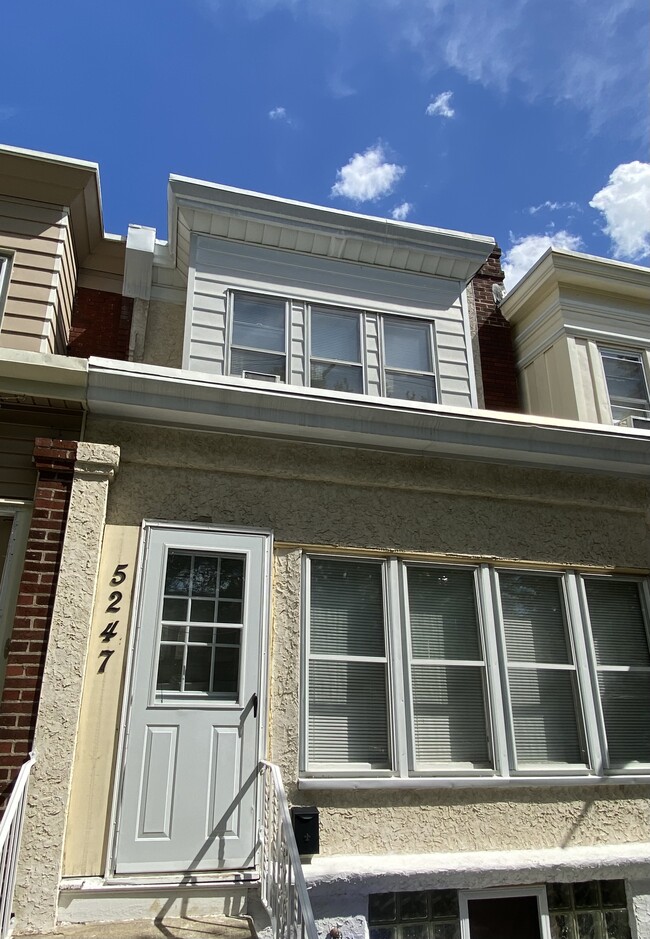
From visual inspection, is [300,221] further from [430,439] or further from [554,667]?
[554,667]

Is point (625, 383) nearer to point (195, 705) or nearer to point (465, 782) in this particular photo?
point (465, 782)

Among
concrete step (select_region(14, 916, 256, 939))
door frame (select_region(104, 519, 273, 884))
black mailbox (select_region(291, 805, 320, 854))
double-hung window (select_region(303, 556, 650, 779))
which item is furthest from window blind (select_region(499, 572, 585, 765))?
concrete step (select_region(14, 916, 256, 939))

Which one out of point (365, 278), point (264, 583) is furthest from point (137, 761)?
point (365, 278)

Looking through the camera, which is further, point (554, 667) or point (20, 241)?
point (20, 241)

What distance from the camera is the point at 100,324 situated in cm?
721

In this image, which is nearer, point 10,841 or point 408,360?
point 10,841

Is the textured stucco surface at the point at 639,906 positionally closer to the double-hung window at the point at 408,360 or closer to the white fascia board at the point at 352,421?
the white fascia board at the point at 352,421

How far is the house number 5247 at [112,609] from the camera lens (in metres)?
4.54

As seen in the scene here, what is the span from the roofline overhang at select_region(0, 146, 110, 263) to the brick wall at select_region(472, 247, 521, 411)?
4737mm

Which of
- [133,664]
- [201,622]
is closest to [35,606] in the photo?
[133,664]

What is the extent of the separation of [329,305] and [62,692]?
15.2ft

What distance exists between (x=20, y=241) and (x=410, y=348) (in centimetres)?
403

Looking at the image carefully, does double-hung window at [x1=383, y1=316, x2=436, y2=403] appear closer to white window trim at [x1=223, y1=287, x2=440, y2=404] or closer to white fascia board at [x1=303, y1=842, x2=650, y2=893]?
white window trim at [x1=223, y1=287, x2=440, y2=404]

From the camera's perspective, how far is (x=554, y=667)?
5.48 meters
